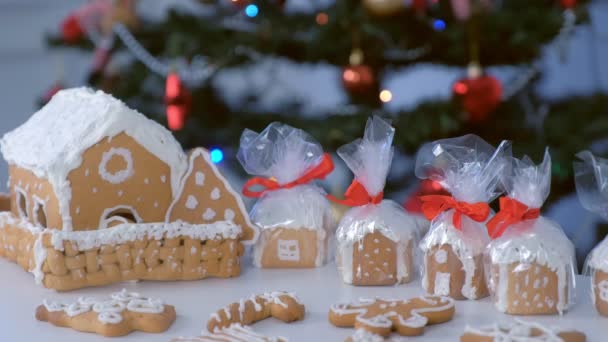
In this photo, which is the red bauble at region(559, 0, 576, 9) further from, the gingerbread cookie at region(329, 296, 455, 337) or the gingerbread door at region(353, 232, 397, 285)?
the gingerbread cookie at region(329, 296, 455, 337)

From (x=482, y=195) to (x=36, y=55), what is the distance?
137 inches

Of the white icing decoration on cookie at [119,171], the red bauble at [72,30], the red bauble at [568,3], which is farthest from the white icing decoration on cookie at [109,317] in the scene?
the red bauble at [72,30]

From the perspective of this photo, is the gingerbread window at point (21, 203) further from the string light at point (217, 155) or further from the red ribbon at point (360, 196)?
the string light at point (217, 155)

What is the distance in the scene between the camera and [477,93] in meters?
2.59

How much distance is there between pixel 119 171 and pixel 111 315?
Answer: 0.35 m

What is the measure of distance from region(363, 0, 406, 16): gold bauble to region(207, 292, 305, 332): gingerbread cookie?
1483mm

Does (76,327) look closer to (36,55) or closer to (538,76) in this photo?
(538,76)

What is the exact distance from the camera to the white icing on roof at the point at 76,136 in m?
1.43

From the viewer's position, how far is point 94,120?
1472 mm

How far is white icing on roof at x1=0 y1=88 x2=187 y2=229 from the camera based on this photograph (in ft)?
4.71

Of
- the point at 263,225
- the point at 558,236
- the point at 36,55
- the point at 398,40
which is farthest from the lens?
the point at 36,55

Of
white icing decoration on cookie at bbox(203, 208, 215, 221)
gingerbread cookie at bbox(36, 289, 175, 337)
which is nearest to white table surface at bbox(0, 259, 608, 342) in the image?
gingerbread cookie at bbox(36, 289, 175, 337)

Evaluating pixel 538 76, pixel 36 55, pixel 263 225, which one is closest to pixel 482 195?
pixel 263 225

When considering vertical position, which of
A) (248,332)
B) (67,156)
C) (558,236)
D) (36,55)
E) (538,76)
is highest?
(36,55)
